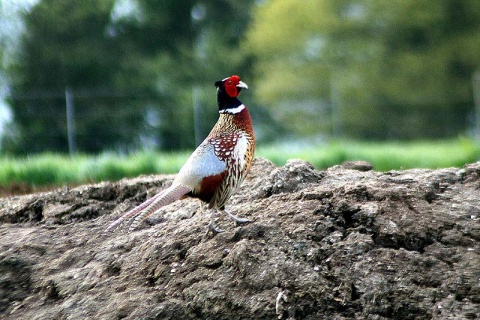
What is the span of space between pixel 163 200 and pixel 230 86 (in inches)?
35.8

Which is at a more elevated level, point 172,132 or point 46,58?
point 46,58

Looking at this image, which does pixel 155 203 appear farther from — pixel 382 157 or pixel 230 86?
pixel 382 157

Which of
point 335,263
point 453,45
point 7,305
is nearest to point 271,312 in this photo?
point 335,263

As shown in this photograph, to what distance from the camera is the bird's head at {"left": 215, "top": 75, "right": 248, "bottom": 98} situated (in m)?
4.94

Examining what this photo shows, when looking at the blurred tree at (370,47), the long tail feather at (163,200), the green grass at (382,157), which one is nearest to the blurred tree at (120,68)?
the blurred tree at (370,47)

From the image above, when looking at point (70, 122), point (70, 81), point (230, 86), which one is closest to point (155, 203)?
point (230, 86)

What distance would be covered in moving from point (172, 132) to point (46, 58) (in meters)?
5.93

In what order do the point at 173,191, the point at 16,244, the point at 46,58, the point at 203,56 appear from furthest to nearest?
the point at 203,56 < the point at 46,58 < the point at 16,244 < the point at 173,191

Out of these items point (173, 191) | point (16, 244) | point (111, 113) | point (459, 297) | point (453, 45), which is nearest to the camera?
point (459, 297)

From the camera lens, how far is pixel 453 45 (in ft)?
114

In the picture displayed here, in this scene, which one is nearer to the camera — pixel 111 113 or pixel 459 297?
pixel 459 297

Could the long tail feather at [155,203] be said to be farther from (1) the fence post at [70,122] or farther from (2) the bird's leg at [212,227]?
(1) the fence post at [70,122]

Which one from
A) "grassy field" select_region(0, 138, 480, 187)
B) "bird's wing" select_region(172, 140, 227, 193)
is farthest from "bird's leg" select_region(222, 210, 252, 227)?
"grassy field" select_region(0, 138, 480, 187)

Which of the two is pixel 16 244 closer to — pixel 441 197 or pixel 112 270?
pixel 112 270
